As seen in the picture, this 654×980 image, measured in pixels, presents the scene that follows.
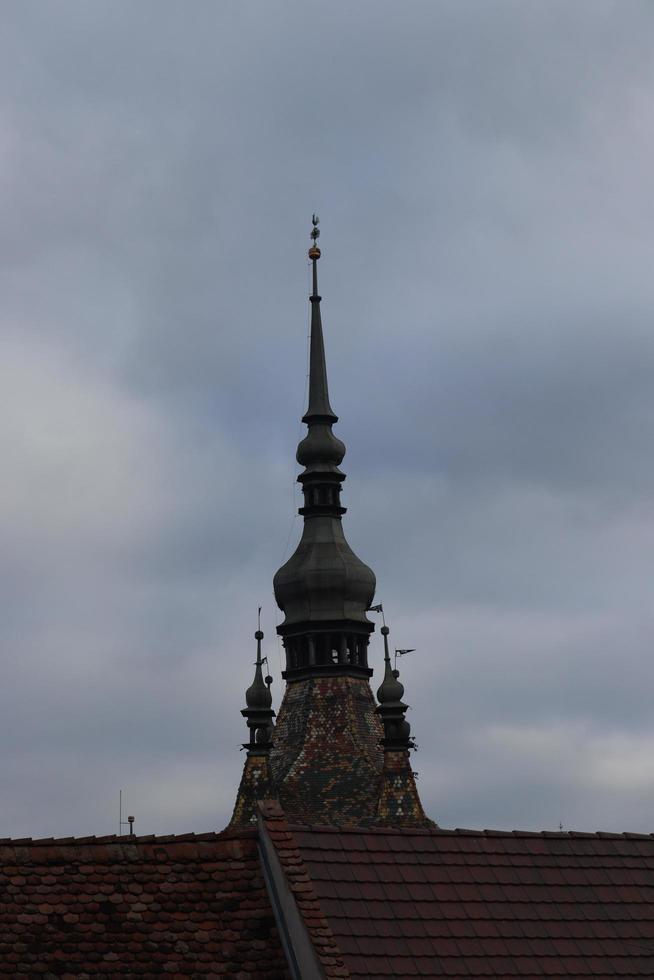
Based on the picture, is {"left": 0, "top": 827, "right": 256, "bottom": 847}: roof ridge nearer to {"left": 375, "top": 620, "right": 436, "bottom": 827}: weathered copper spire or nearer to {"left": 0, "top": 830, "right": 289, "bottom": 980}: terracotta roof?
{"left": 0, "top": 830, "right": 289, "bottom": 980}: terracotta roof

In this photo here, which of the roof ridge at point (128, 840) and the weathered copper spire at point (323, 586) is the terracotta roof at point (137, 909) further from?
the weathered copper spire at point (323, 586)

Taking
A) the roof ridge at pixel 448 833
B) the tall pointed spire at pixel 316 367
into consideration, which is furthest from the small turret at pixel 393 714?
the roof ridge at pixel 448 833

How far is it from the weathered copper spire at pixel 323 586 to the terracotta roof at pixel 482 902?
50.4 m

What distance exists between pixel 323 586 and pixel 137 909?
178 feet

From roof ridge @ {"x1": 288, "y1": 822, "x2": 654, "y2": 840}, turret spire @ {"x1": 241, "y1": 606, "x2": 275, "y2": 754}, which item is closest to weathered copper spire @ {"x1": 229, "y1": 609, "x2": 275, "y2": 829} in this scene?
turret spire @ {"x1": 241, "y1": 606, "x2": 275, "y2": 754}

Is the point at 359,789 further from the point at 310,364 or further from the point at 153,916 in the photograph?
the point at 153,916

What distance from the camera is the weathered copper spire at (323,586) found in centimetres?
8119

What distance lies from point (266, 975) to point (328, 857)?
2.31 m

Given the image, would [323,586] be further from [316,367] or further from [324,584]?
[316,367]

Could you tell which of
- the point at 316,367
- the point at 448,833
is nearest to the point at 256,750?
the point at 316,367

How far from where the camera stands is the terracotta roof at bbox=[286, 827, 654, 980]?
27875 millimetres

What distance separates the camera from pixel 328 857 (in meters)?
28.7

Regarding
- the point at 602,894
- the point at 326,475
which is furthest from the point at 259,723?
the point at 602,894

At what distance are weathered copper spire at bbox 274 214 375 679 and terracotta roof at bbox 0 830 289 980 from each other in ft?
173
